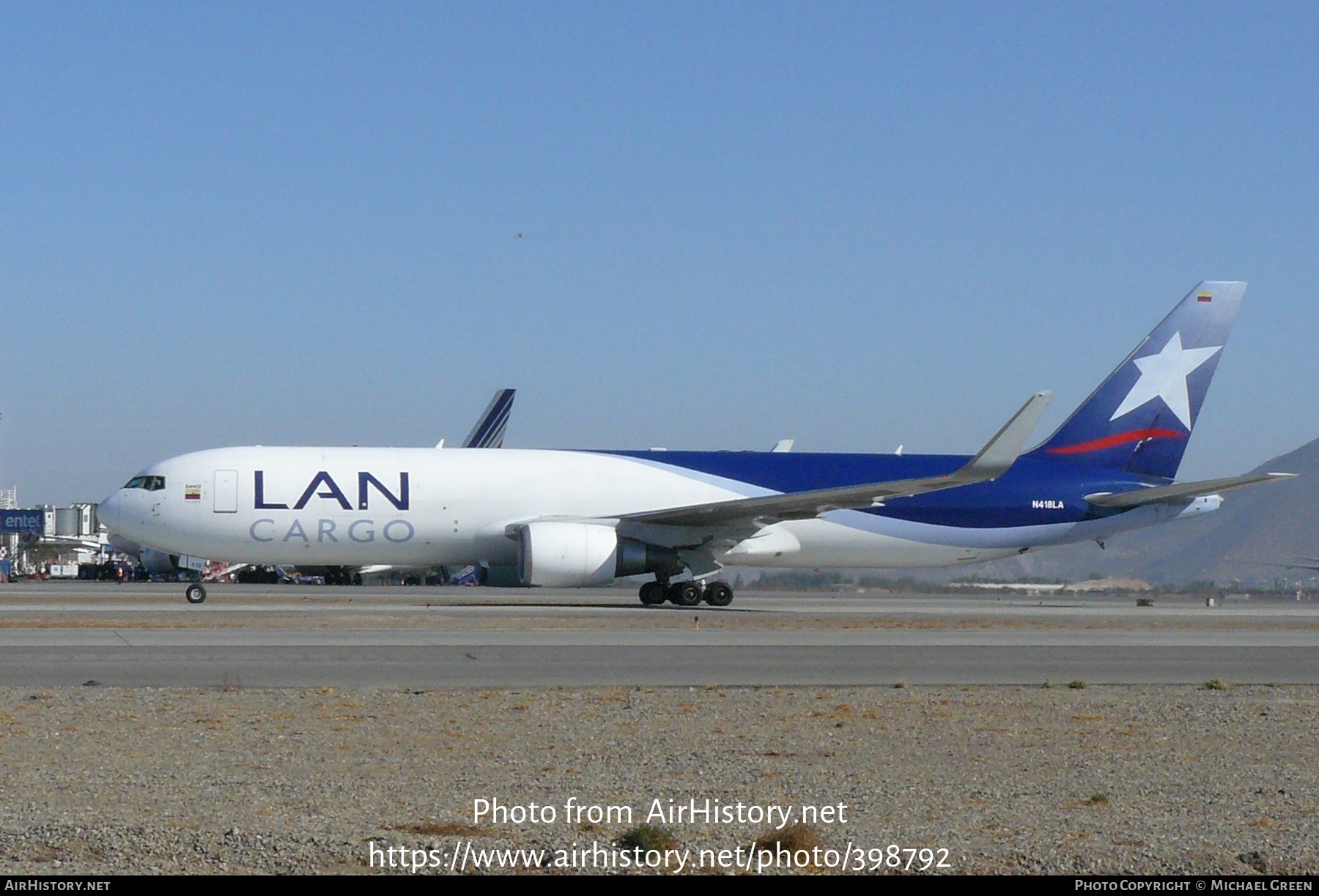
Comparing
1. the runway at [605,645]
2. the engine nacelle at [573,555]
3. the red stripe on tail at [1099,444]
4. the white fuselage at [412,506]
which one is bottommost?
the runway at [605,645]

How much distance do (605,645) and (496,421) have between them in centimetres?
3948

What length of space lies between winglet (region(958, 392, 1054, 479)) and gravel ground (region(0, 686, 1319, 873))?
572 inches

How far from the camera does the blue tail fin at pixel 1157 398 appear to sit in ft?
114

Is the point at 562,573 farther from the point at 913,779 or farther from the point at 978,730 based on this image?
the point at 913,779

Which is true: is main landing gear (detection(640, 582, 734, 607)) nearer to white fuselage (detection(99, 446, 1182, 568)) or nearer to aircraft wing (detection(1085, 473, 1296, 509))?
white fuselage (detection(99, 446, 1182, 568))

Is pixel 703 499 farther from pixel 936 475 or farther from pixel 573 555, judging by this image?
pixel 936 475

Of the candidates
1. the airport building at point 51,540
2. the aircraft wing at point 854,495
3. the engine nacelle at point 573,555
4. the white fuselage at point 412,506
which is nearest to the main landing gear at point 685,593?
the white fuselage at point 412,506

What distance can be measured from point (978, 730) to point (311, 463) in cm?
2223

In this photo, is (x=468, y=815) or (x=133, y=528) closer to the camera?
(x=468, y=815)

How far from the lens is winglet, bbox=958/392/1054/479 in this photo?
1135 inches

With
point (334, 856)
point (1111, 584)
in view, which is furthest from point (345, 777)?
point (1111, 584)

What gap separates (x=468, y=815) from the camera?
747 centimetres

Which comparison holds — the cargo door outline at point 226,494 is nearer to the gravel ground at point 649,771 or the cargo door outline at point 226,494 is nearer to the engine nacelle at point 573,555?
the engine nacelle at point 573,555

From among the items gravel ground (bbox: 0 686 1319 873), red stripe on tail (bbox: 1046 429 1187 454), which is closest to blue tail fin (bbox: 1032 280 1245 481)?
red stripe on tail (bbox: 1046 429 1187 454)
